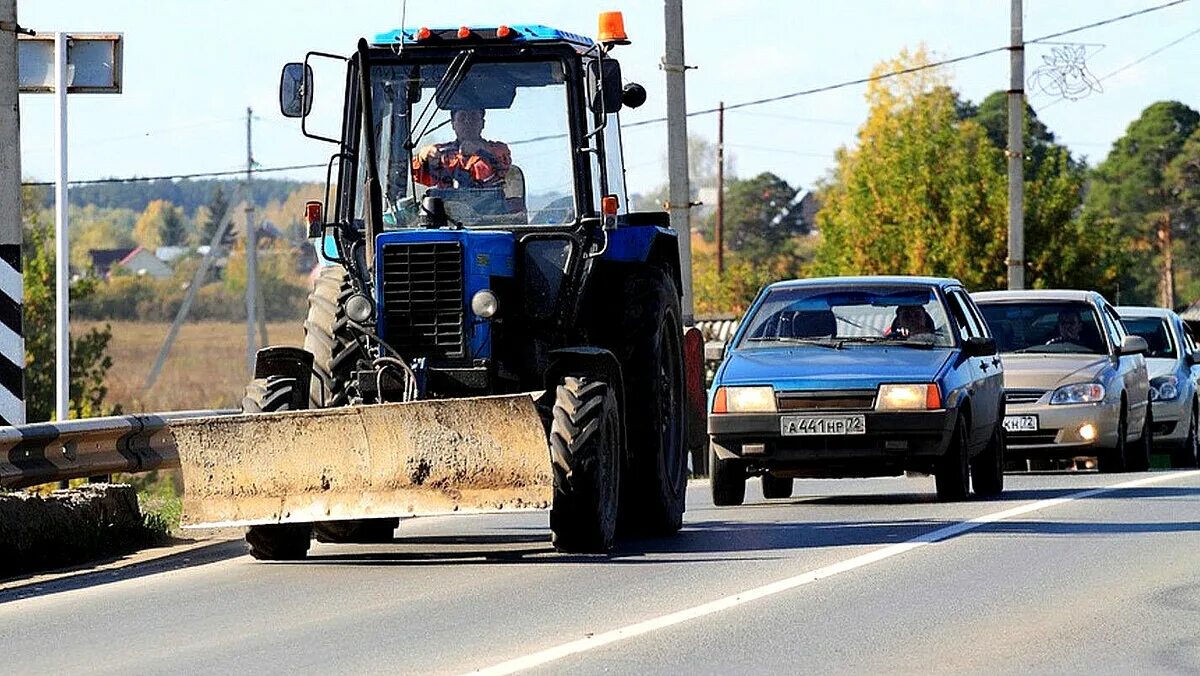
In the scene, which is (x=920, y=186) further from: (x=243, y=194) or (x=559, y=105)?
(x=559, y=105)

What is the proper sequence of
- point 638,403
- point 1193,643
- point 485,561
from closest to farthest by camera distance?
point 1193,643
point 485,561
point 638,403

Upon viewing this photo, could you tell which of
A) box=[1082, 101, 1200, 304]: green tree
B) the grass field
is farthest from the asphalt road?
box=[1082, 101, 1200, 304]: green tree

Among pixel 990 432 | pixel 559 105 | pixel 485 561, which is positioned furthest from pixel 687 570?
pixel 990 432

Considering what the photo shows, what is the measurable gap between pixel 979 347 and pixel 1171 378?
900cm

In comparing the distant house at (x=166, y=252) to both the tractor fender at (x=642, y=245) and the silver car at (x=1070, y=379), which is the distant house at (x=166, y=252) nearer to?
the silver car at (x=1070, y=379)

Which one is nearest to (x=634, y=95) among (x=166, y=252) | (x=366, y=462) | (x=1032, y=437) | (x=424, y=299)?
(x=424, y=299)

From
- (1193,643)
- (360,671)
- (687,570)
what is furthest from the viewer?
(687,570)

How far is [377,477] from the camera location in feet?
40.2

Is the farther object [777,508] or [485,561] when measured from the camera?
[777,508]

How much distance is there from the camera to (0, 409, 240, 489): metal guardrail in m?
14.1

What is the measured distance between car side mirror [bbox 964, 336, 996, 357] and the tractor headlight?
532cm

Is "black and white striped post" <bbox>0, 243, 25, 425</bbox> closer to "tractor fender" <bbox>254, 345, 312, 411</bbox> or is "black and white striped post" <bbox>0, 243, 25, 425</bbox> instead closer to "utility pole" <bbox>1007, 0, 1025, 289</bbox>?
"tractor fender" <bbox>254, 345, 312, 411</bbox>

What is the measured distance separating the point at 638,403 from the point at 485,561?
60.5 inches

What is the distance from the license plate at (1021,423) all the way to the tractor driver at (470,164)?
29.2 feet
